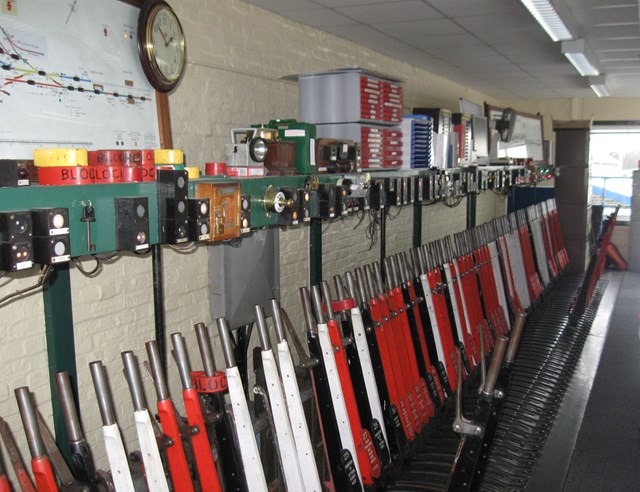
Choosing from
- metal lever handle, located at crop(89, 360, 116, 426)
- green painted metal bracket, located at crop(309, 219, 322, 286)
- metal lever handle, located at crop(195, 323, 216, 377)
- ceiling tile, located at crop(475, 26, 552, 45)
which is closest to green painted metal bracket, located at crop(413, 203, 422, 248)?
ceiling tile, located at crop(475, 26, 552, 45)

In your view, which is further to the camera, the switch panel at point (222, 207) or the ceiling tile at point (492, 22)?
the ceiling tile at point (492, 22)

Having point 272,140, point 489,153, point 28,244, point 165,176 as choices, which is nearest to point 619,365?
point 489,153

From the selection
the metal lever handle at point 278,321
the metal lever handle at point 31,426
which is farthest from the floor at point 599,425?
the metal lever handle at point 31,426

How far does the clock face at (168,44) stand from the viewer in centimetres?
294

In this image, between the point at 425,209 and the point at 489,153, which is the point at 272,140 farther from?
the point at 425,209

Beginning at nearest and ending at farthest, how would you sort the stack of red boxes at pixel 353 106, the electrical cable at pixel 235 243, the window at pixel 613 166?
1. the electrical cable at pixel 235 243
2. the stack of red boxes at pixel 353 106
3. the window at pixel 613 166

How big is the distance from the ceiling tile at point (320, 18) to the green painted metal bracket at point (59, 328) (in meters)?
2.46

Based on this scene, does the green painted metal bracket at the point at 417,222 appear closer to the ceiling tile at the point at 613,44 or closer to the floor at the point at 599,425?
the floor at the point at 599,425

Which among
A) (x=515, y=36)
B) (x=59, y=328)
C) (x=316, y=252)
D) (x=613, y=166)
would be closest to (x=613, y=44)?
(x=515, y=36)

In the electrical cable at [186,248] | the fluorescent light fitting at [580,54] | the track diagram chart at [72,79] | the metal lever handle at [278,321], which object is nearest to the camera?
the track diagram chart at [72,79]

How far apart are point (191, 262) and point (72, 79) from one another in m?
1.31

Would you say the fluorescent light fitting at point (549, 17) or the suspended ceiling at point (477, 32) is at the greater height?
the suspended ceiling at point (477, 32)

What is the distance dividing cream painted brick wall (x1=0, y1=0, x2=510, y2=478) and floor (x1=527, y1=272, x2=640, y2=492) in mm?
1941

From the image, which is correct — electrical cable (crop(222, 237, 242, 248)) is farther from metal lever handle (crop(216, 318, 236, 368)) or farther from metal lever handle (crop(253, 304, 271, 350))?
metal lever handle (crop(216, 318, 236, 368))
